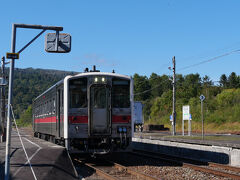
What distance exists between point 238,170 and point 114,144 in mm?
4629

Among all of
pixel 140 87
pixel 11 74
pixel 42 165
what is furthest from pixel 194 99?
pixel 11 74

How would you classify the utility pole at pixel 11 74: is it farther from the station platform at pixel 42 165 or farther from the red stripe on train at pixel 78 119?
the red stripe on train at pixel 78 119

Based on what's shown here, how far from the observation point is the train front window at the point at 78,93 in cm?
1401

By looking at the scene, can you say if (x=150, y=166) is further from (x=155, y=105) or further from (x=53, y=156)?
(x=155, y=105)

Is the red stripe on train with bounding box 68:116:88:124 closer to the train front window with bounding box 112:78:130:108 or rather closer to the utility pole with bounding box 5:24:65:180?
the train front window with bounding box 112:78:130:108

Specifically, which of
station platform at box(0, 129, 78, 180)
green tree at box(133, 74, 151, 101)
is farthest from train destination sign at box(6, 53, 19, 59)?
green tree at box(133, 74, 151, 101)

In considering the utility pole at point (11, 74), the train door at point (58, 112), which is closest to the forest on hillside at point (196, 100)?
the train door at point (58, 112)

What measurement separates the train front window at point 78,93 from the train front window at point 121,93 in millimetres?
1123

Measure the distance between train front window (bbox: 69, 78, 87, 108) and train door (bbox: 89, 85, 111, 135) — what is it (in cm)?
27

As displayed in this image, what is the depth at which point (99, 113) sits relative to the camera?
551 inches

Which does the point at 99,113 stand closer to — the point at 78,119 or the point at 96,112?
the point at 96,112

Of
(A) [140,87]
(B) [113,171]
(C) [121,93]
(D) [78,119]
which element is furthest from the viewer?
(A) [140,87]

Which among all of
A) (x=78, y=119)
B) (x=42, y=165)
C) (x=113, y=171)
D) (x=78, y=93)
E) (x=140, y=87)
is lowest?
(x=113, y=171)

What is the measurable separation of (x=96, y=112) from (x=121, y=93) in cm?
130
